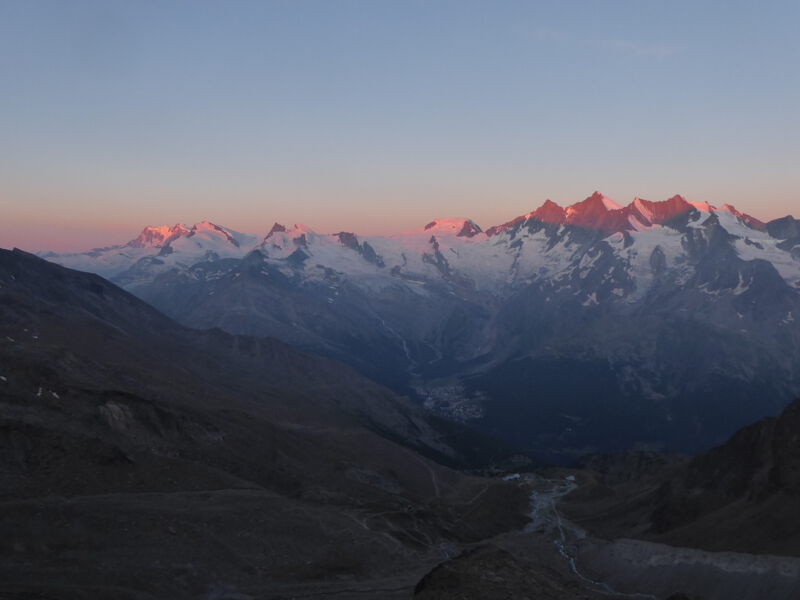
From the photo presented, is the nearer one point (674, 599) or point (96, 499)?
point (674, 599)

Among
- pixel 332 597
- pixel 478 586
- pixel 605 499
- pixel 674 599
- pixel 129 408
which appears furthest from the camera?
pixel 605 499

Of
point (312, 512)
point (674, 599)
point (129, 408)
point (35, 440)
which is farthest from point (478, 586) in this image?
point (129, 408)

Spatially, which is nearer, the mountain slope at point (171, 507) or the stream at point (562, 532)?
the mountain slope at point (171, 507)

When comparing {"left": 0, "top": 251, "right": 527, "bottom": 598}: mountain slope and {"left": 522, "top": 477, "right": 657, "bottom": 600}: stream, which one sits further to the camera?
{"left": 522, "top": 477, "right": 657, "bottom": 600}: stream

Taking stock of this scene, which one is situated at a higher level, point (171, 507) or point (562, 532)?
point (171, 507)

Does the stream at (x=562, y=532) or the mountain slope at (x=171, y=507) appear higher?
the mountain slope at (x=171, y=507)

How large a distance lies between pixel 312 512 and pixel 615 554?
144 feet

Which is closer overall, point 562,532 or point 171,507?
point 171,507

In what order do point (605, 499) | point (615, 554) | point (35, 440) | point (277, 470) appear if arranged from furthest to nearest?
point (605, 499), point (277, 470), point (615, 554), point (35, 440)

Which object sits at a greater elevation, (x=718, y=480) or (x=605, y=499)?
(x=718, y=480)

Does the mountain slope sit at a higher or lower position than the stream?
higher

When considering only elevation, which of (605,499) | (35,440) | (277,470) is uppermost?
(35,440)

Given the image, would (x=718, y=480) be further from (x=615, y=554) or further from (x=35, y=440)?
(x=35, y=440)

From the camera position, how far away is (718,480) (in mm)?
149875
